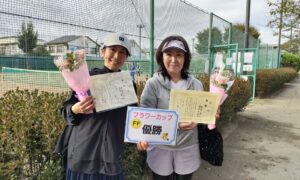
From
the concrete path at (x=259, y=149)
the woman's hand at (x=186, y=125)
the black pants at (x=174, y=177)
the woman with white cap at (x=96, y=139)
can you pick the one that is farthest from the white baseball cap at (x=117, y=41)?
the concrete path at (x=259, y=149)

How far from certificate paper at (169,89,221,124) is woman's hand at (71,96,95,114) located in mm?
589

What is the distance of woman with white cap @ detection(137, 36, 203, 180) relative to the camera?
77.3 inches

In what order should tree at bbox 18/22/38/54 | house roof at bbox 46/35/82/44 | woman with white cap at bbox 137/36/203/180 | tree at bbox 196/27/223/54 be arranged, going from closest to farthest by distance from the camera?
woman with white cap at bbox 137/36/203/180, tree at bbox 18/22/38/54, house roof at bbox 46/35/82/44, tree at bbox 196/27/223/54

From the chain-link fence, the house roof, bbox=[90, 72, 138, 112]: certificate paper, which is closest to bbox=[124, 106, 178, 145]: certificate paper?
bbox=[90, 72, 138, 112]: certificate paper

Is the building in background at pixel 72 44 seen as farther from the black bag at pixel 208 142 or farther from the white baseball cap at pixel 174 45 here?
the black bag at pixel 208 142

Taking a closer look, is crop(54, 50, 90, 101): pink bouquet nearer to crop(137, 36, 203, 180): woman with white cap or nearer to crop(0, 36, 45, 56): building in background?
crop(137, 36, 203, 180): woman with white cap

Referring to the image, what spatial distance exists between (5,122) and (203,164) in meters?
3.06

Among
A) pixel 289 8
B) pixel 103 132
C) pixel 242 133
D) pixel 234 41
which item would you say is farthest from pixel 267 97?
pixel 103 132

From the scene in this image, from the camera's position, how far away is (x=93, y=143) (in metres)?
1.60

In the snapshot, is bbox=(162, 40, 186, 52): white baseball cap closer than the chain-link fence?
Yes

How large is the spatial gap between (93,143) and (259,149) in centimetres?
423

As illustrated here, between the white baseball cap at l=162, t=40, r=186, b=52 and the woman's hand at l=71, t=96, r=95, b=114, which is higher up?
the white baseball cap at l=162, t=40, r=186, b=52

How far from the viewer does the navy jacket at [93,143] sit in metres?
1.60

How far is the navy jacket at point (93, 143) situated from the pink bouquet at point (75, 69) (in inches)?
8.8
